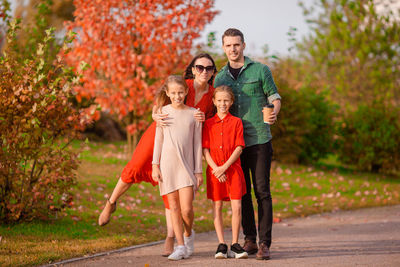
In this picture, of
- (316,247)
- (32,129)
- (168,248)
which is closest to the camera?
(168,248)

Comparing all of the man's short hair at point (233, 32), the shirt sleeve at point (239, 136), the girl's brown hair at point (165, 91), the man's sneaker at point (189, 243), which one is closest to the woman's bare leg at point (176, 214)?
the man's sneaker at point (189, 243)

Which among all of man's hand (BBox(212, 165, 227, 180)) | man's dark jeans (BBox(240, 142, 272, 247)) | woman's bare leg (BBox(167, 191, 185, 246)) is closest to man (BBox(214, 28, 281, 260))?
man's dark jeans (BBox(240, 142, 272, 247))

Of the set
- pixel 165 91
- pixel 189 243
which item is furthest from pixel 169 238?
pixel 165 91

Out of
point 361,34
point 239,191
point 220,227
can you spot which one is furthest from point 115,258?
point 361,34

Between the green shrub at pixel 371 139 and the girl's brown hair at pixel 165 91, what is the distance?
9.81 meters

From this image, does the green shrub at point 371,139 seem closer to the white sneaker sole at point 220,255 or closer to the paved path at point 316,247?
the paved path at point 316,247

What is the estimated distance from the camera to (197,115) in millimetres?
4980

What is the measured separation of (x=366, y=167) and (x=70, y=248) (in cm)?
1061

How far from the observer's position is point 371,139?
13.9 m

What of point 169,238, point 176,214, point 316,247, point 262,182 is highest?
point 262,182

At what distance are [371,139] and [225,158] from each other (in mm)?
9879

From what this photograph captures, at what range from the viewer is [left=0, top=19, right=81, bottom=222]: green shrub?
18.8 feet

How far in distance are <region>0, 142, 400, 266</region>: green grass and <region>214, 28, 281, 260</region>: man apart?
1.70 meters

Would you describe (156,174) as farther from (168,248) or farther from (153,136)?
(168,248)
